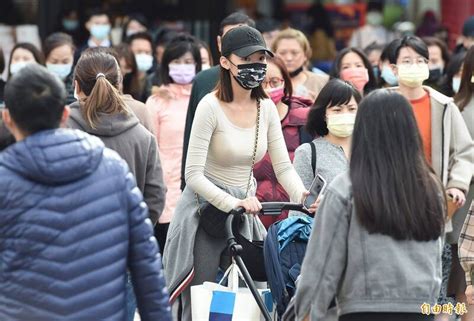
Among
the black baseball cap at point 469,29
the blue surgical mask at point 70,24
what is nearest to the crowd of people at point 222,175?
the black baseball cap at point 469,29

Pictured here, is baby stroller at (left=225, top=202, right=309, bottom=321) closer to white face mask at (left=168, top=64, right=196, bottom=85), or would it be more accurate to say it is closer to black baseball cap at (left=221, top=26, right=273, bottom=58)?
black baseball cap at (left=221, top=26, right=273, bottom=58)

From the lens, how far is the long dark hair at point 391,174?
485 cm

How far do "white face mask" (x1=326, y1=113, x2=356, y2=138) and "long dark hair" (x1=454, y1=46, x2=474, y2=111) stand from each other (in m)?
1.28

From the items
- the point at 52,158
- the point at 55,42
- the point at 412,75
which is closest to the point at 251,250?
the point at 412,75

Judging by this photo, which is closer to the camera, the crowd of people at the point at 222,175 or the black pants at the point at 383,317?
the crowd of people at the point at 222,175

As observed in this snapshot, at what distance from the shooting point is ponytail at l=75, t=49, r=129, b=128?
645cm

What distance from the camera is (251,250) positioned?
6.60 metres

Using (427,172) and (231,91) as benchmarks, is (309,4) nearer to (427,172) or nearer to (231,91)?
(231,91)

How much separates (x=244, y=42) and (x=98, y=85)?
87 centimetres

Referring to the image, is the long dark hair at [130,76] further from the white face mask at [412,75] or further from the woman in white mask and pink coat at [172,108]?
the white face mask at [412,75]

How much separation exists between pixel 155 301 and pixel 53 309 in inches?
16.6

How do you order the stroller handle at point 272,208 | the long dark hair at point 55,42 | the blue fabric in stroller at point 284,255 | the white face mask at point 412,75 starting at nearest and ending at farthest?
the blue fabric in stroller at point 284,255, the stroller handle at point 272,208, the white face mask at point 412,75, the long dark hair at point 55,42

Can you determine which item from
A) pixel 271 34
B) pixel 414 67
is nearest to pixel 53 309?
pixel 414 67

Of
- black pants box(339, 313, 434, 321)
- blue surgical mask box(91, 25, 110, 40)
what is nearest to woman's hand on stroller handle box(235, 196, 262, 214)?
black pants box(339, 313, 434, 321)
